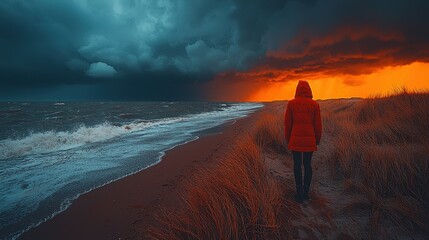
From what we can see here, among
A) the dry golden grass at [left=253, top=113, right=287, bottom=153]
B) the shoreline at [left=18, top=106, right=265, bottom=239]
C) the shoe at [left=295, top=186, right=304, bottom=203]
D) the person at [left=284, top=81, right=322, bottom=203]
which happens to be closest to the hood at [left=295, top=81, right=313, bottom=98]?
the person at [left=284, top=81, right=322, bottom=203]

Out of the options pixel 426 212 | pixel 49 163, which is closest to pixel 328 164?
pixel 426 212

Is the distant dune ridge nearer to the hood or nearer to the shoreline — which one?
the shoreline

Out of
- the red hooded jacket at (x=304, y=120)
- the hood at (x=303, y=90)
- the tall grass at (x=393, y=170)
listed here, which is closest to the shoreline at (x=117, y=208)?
the red hooded jacket at (x=304, y=120)

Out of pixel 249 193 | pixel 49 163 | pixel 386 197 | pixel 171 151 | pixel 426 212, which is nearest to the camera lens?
pixel 426 212

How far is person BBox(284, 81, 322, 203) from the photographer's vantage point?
383cm

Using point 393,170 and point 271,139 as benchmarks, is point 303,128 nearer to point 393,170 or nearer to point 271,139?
point 393,170

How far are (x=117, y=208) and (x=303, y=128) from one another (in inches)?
144

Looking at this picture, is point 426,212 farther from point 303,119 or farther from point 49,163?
point 49,163

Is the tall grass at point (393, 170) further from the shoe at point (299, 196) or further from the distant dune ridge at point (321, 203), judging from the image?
the shoe at point (299, 196)

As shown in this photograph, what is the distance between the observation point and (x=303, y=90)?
3.92 meters

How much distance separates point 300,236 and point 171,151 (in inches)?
268

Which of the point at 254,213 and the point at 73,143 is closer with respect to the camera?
the point at 254,213

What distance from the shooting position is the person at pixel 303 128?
3.83m

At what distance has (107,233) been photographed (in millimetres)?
3545
